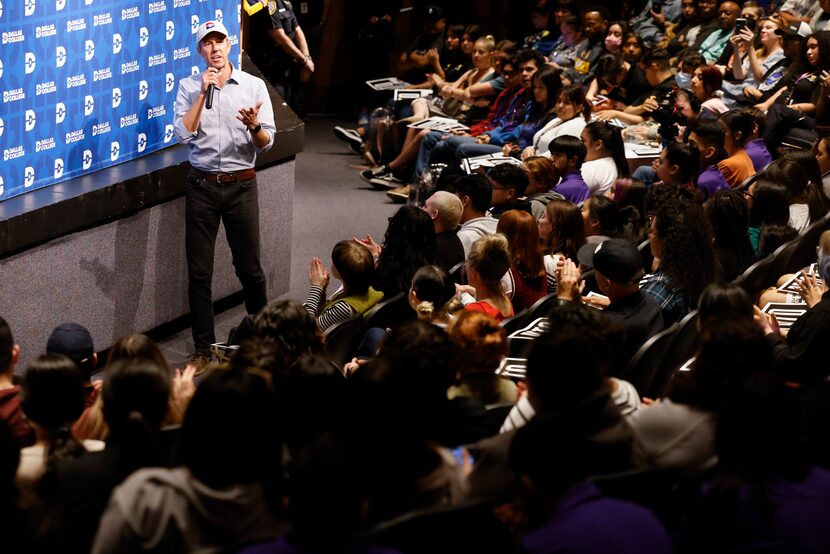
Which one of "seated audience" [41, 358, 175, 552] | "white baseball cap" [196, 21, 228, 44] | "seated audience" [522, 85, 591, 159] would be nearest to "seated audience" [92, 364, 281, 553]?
"seated audience" [41, 358, 175, 552]

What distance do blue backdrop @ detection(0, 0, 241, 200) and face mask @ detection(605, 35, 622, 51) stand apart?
3987 mm

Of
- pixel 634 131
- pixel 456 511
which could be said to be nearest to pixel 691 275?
pixel 456 511

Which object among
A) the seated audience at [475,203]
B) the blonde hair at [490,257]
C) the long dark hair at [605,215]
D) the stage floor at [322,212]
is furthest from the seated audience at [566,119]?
the blonde hair at [490,257]

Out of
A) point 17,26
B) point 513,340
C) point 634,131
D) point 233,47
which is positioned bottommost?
point 634,131

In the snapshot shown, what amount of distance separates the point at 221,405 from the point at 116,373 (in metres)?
0.48

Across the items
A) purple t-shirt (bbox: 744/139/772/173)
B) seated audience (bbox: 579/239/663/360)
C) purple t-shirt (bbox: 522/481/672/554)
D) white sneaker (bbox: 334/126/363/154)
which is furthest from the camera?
white sneaker (bbox: 334/126/363/154)

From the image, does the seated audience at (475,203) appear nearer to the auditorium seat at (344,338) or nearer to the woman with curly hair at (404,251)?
the woman with curly hair at (404,251)

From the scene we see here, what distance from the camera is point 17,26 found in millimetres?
4098

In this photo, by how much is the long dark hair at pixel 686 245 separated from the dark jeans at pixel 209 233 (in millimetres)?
1867

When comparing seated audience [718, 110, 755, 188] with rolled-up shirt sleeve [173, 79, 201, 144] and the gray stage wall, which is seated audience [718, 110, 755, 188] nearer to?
the gray stage wall

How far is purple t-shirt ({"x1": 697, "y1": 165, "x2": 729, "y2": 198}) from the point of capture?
5391mm

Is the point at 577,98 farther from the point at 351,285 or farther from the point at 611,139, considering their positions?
the point at 351,285

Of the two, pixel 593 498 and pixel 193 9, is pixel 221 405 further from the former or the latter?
pixel 193 9

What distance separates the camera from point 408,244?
428 cm
